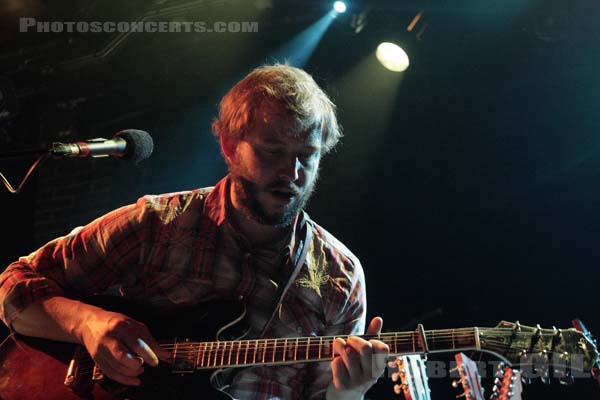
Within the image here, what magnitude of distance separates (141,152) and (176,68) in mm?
3201

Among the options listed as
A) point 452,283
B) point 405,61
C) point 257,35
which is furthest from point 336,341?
point 257,35

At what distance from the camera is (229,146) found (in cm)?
315

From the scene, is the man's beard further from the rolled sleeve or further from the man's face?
the rolled sleeve

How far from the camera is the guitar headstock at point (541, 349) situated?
2297 millimetres

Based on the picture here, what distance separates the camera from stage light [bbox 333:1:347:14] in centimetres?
491

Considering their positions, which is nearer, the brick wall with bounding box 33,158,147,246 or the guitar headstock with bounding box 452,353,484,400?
the guitar headstock with bounding box 452,353,484,400

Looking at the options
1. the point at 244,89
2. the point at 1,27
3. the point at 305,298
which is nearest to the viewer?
the point at 305,298

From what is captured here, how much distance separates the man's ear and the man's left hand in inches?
42.5

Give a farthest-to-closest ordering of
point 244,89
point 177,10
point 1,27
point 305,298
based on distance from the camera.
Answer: point 1,27 → point 177,10 → point 244,89 → point 305,298

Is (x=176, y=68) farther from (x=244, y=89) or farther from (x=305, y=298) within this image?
(x=305, y=298)

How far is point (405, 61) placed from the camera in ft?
16.6

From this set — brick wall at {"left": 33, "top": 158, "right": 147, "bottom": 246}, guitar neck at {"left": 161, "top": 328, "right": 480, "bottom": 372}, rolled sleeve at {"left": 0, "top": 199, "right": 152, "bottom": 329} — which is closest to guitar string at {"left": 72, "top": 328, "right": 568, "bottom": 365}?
guitar neck at {"left": 161, "top": 328, "right": 480, "bottom": 372}

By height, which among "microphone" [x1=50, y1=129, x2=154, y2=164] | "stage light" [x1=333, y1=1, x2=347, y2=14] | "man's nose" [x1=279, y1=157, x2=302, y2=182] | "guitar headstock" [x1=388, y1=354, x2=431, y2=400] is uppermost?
"stage light" [x1=333, y1=1, x2=347, y2=14]

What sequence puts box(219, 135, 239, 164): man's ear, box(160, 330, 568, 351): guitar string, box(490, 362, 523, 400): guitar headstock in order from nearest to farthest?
1. box(160, 330, 568, 351): guitar string
2. box(219, 135, 239, 164): man's ear
3. box(490, 362, 523, 400): guitar headstock
